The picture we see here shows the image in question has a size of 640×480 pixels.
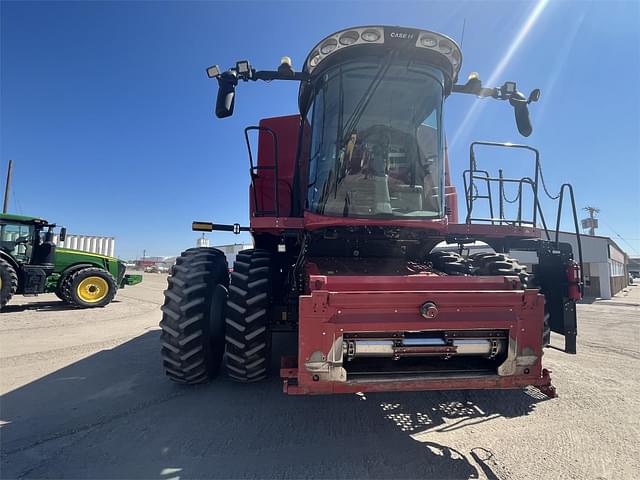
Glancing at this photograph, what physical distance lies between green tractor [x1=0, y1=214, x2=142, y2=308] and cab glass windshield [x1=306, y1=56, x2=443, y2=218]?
10.1 metres

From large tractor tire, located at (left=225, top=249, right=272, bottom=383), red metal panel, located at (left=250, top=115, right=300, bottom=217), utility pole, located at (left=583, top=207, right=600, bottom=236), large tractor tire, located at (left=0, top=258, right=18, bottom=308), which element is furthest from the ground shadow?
utility pole, located at (left=583, top=207, right=600, bottom=236)

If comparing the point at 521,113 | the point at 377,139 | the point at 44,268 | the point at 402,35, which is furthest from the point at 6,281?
the point at 521,113

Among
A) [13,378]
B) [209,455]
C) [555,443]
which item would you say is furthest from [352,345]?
[13,378]

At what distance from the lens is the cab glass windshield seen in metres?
3.34

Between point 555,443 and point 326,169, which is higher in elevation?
point 326,169

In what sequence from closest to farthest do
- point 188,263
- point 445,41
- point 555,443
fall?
point 555,443 < point 445,41 < point 188,263

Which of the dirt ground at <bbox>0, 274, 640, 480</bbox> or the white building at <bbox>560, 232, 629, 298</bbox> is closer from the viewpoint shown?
the dirt ground at <bbox>0, 274, 640, 480</bbox>

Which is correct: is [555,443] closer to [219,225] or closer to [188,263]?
[188,263]

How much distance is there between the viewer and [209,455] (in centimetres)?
254

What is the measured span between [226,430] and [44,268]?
10.1 metres

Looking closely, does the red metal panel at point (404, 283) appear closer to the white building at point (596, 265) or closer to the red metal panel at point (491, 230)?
the red metal panel at point (491, 230)

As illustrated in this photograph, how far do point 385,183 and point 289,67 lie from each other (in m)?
1.62

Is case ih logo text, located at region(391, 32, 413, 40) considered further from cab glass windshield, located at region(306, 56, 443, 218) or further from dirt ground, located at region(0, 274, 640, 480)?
dirt ground, located at region(0, 274, 640, 480)

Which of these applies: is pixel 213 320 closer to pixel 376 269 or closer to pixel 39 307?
pixel 376 269
